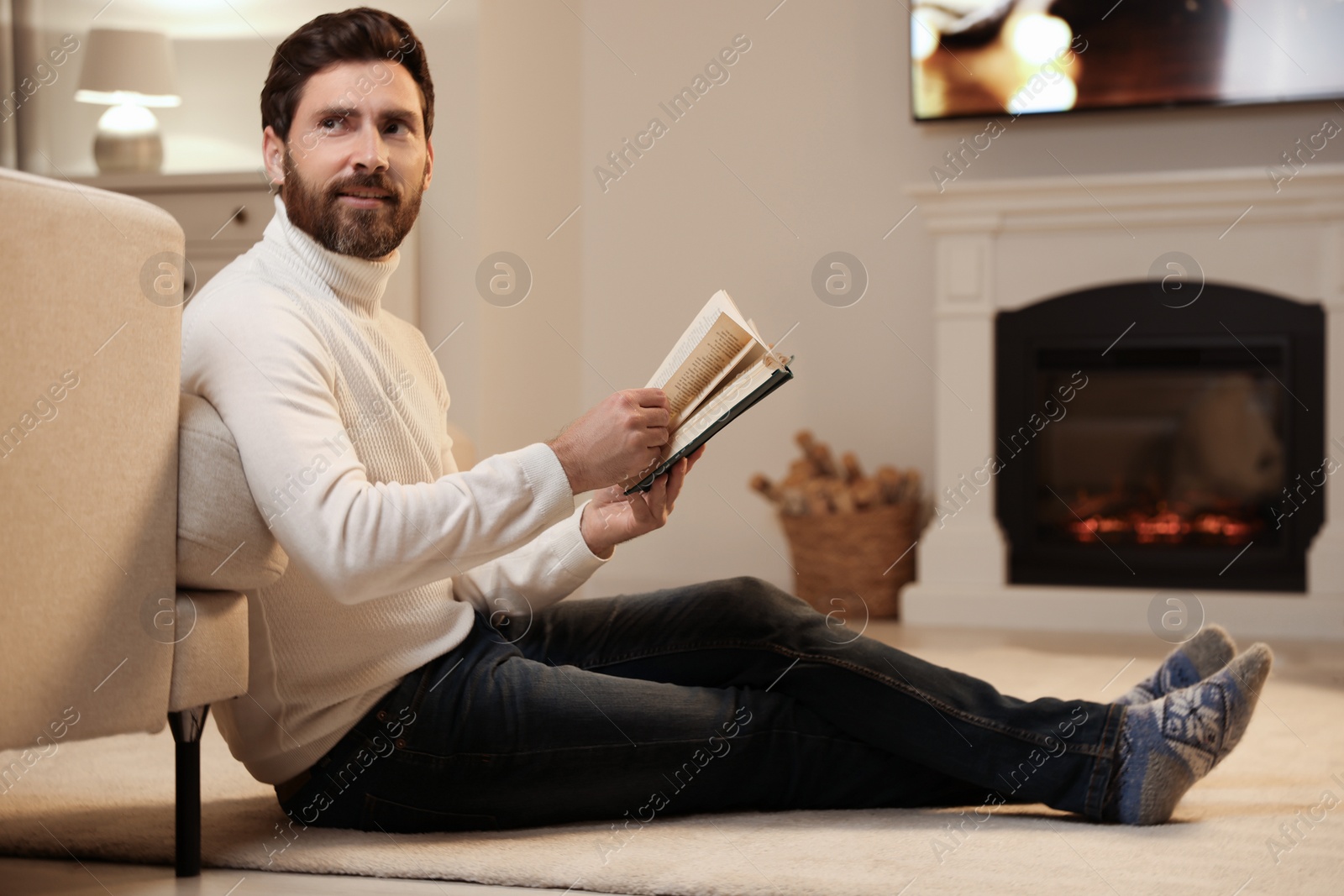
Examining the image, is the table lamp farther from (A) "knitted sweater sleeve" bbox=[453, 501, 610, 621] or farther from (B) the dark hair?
(A) "knitted sweater sleeve" bbox=[453, 501, 610, 621]

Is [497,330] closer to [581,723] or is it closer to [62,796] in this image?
[62,796]

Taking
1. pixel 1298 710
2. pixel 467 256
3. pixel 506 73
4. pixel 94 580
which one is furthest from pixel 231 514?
pixel 506 73

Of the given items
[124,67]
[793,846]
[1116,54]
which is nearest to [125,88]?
[124,67]

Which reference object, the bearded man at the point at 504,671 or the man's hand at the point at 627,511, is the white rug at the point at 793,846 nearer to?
the bearded man at the point at 504,671

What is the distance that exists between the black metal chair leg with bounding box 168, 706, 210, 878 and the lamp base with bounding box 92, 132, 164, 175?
7.98 feet

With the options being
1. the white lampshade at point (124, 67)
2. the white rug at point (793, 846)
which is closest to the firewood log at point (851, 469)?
the white rug at point (793, 846)

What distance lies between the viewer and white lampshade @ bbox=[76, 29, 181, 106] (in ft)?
10.9

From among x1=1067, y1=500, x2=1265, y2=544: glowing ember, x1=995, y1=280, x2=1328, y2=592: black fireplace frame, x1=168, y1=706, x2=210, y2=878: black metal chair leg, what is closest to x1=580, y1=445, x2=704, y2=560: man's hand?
x1=168, y1=706, x2=210, y2=878: black metal chair leg

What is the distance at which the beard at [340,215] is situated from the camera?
4.52ft

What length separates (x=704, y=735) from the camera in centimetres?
141

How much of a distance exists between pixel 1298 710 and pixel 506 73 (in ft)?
8.00

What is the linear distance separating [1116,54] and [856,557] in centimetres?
148

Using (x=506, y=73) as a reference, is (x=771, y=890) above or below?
below

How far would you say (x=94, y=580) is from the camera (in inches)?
45.2
